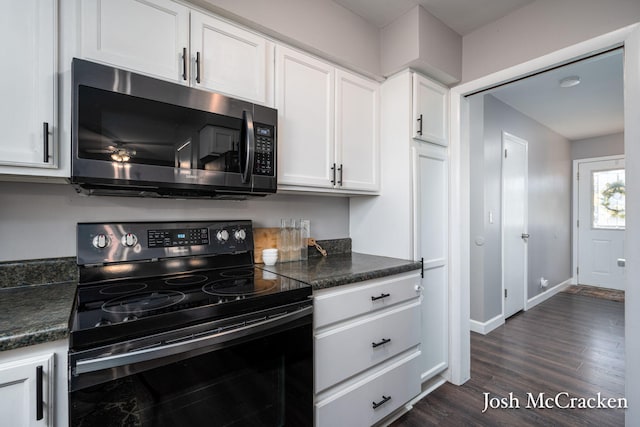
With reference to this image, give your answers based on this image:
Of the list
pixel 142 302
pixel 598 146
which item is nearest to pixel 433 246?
pixel 142 302

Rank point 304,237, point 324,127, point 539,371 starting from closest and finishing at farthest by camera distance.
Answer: point 324,127 < point 304,237 < point 539,371

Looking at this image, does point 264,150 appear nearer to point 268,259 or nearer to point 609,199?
point 268,259

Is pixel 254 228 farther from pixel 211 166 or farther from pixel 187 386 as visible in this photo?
pixel 187 386

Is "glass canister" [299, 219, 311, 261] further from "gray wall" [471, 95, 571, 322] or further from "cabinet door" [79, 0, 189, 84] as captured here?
"gray wall" [471, 95, 571, 322]

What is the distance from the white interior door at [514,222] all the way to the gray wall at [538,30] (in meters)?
1.74

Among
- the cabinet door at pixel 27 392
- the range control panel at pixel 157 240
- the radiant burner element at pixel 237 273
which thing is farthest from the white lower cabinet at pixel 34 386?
the radiant burner element at pixel 237 273

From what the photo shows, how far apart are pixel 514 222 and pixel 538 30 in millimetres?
2415

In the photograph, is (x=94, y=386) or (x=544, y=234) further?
(x=544, y=234)

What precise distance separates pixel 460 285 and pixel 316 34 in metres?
1.88

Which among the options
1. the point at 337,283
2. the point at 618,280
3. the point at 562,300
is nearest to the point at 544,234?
the point at 562,300

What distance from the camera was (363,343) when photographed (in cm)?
150

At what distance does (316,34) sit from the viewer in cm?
167

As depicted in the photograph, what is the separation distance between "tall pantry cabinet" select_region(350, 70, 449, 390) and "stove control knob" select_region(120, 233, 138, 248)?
1.44 meters

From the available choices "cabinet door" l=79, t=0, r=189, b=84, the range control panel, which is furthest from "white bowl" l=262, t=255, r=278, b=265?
"cabinet door" l=79, t=0, r=189, b=84
